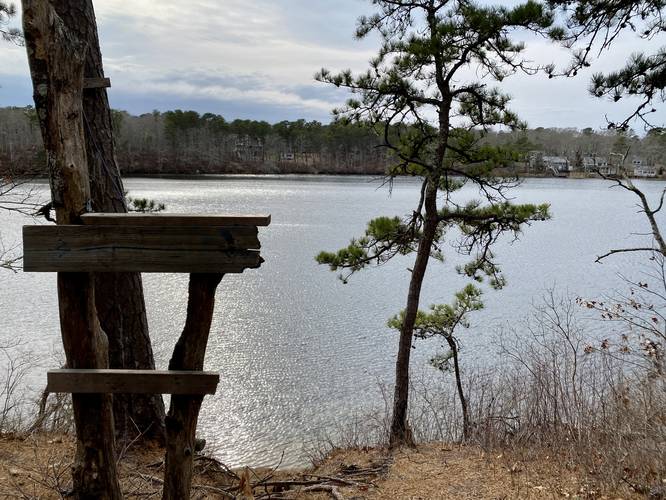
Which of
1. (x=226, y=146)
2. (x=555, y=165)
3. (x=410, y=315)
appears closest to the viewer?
(x=410, y=315)

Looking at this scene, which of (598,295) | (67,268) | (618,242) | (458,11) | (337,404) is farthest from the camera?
(618,242)

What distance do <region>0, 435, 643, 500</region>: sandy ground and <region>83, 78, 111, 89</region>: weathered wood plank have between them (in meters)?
2.74

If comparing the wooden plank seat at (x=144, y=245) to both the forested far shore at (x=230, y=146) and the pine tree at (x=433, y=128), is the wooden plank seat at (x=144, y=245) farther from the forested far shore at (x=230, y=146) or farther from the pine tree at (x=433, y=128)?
the forested far shore at (x=230, y=146)

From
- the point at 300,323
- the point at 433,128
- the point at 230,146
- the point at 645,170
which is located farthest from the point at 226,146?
the point at 433,128

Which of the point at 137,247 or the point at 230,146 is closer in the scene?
the point at 137,247

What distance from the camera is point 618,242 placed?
82.2 feet

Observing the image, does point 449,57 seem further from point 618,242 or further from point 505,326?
point 618,242

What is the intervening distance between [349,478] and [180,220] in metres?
3.42

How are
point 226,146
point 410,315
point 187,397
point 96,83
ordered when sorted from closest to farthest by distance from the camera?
point 187,397, point 96,83, point 410,315, point 226,146

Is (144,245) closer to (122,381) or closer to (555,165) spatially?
(122,381)

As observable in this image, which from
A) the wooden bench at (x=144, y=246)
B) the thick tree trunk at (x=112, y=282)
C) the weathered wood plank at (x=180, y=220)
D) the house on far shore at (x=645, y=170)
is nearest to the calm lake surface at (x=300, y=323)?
the house on far shore at (x=645, y=170)

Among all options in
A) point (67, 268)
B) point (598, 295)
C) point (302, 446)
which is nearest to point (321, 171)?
point (598, 295)

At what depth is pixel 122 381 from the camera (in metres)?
2.74

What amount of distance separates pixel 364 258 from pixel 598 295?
10.1m
